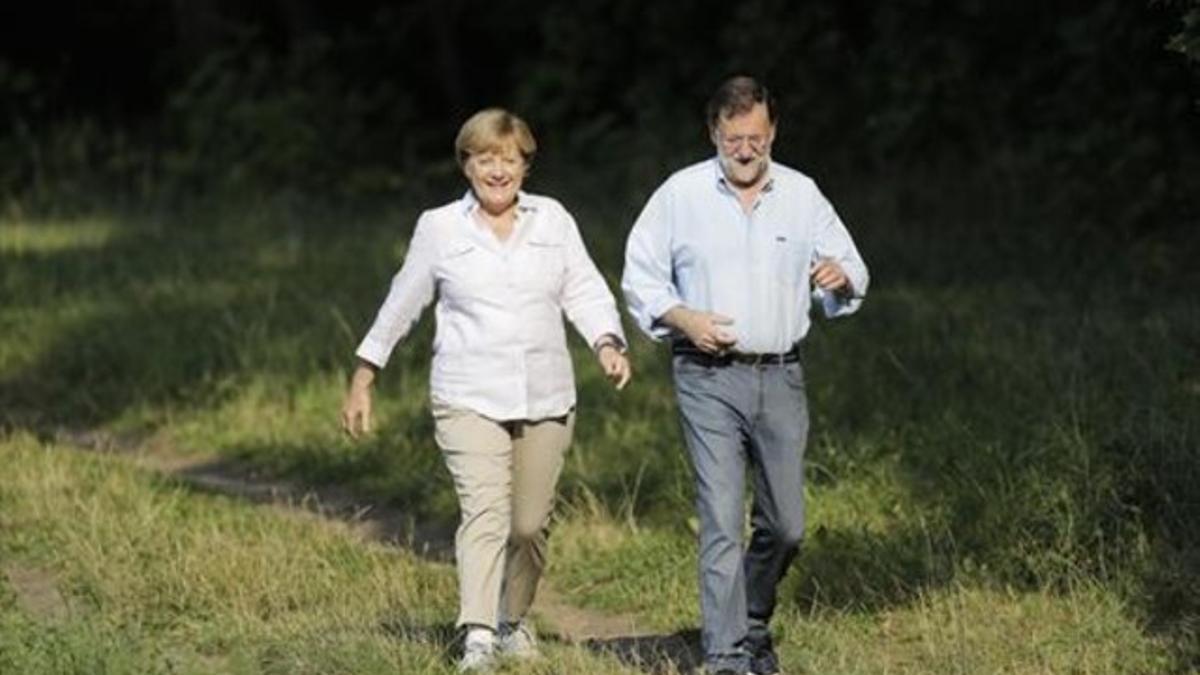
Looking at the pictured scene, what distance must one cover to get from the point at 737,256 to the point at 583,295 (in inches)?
25.0

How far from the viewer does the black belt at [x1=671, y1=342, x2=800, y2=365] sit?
332 inches

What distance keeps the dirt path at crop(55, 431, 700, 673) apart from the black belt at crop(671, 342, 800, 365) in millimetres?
1006

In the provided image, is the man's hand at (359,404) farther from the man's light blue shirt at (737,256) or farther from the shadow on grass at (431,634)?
the man's light blue shirt at (737,256)

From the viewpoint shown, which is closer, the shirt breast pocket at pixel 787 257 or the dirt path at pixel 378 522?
the shirt breast pocket at pixel 787 257

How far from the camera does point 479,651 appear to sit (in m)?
8.68

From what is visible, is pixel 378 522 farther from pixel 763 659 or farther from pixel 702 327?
pixel 702 327

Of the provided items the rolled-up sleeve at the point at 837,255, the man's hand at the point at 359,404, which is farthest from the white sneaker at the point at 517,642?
the rolled-up sleeve at the point at 837,255

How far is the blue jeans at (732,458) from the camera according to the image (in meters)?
8.44

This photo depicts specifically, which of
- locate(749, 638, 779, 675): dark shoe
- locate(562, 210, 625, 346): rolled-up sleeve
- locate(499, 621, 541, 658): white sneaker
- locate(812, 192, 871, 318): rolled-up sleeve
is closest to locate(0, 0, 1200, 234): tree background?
locate(812, 192, 871, 318): rolled-up sleeve

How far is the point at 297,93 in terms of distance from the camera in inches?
1000

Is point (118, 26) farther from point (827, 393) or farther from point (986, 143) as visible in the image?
point (827, 393)

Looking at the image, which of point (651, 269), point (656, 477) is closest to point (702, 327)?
point (651, 269)

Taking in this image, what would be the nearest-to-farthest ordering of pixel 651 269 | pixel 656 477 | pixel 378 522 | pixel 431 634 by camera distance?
pixel 651 269
pixel 431 634
pixel 656 477
pixel 378 522

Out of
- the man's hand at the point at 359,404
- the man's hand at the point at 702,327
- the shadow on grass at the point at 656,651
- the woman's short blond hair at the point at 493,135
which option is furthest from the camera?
the shadow on grass at the point at 656,651
